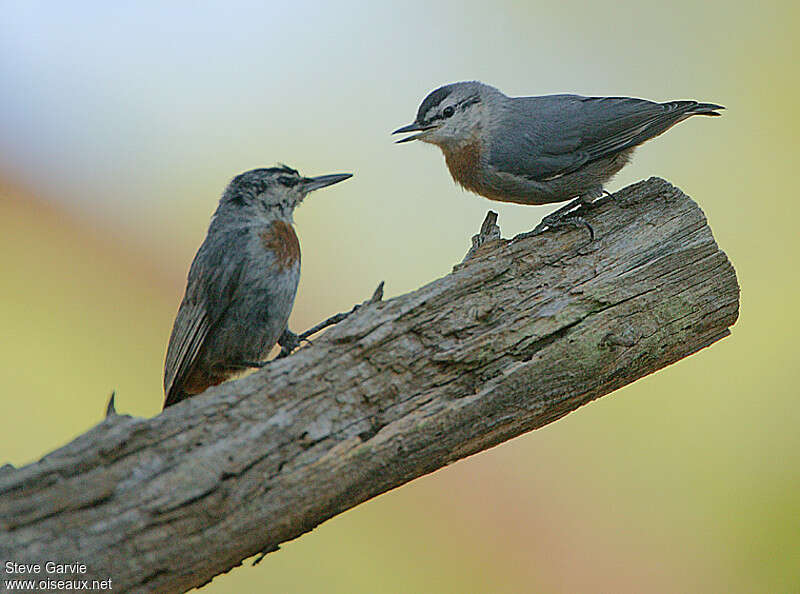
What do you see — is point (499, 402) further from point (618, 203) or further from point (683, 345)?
point (618, 203)

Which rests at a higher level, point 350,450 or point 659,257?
point 659,257

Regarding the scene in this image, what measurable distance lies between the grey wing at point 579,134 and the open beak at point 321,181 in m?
0.62

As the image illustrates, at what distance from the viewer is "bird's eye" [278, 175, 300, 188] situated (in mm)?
2662

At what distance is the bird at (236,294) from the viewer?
2.48m

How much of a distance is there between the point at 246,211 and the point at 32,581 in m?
1.35

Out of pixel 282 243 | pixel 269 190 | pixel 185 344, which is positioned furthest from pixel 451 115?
pixel 185 344

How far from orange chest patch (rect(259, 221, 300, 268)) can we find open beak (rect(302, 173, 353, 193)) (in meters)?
0.17

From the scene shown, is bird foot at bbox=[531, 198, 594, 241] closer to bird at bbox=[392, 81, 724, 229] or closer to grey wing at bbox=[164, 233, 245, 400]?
bird at bbox=[392, 81, 724, 229]

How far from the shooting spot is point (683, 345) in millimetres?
2439

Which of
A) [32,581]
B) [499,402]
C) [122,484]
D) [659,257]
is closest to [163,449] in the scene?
[122,484]

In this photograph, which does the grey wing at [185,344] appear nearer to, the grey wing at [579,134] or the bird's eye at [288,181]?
the bird's eye at [288,181]

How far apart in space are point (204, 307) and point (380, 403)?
0.80 m

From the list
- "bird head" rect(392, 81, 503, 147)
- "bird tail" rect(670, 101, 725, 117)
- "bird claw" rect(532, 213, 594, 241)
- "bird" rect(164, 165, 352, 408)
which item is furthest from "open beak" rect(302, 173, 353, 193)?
"bird tail" rect(670, 101, 725, 117)

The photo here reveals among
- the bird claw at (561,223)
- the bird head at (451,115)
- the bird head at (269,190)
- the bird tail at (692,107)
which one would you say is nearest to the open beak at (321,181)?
the bird head at (269,190)
